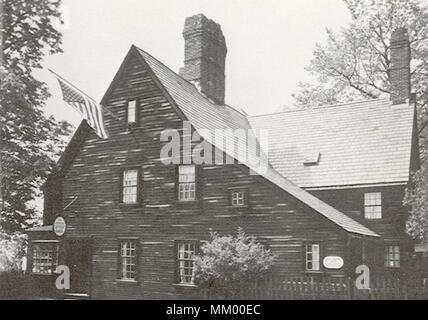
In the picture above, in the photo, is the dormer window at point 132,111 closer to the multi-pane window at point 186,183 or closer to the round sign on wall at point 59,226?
the multi-pane window at point 186,183

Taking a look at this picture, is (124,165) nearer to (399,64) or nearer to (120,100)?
(120,100)

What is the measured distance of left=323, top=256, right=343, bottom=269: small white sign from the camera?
16.8m

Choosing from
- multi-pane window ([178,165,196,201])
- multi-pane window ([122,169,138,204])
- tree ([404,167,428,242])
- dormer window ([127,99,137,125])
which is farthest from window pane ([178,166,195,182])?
tree ([404,167,428,242])

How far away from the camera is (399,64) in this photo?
24.0m

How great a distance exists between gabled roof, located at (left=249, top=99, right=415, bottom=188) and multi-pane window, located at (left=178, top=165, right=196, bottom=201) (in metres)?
4.98

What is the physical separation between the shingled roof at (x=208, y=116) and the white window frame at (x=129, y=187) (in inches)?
117

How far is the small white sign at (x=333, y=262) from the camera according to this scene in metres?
16.8

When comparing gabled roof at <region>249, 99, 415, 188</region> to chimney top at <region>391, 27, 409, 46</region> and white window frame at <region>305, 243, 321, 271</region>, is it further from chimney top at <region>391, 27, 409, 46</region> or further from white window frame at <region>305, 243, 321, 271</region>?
white window frame at <region>305, 243, 321, 271</region>

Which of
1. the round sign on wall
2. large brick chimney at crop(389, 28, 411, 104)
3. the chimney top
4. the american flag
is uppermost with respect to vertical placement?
the chimney top

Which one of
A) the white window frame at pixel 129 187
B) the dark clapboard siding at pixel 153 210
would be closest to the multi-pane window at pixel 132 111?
the dark clapboard siding at pixel 153 210

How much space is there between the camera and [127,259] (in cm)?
2038

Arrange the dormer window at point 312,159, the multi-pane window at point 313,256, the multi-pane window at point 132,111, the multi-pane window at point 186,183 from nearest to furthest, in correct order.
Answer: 1. the multi-pane window at point 313,256
2. the multi-pane window at point 186,183
3. the multi-pane window at point 132,111
4. the dormer window at point 312,159

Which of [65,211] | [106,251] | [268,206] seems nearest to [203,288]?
[268,206]

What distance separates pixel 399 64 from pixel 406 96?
1.53 m
